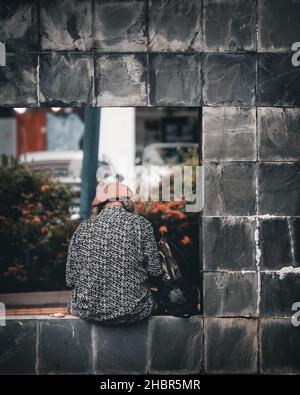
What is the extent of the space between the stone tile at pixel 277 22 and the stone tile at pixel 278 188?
39.6 inches

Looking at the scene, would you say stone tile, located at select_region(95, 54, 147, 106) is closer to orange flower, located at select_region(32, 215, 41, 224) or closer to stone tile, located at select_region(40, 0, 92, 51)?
stone tile, located at select_region(40, 0, 92, 51)

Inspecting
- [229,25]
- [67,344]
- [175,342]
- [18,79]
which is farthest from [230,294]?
[18,79]

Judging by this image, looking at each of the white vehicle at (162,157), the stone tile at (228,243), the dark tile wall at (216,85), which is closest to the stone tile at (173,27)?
the dark tile wall at (216,85)

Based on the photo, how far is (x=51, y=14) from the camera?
6.20 meters

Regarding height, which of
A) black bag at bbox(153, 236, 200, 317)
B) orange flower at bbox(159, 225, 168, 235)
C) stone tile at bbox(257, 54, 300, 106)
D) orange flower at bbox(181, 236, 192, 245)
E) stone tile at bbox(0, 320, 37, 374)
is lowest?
stone tile at bbox(0, 320, 37, 374)

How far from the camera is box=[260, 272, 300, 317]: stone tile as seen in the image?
625 centimetres

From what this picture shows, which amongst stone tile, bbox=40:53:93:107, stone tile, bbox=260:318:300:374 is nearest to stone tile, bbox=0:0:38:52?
stone tile, bbox=40:53:93:107

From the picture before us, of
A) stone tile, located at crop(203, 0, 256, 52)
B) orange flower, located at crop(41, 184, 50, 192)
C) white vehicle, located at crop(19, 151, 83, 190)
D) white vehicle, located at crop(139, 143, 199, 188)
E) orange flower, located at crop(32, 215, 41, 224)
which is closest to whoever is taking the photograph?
stone tile, located at crop(203, 0, 256, 52)

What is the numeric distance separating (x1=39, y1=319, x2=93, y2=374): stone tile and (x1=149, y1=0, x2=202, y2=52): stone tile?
245 cm

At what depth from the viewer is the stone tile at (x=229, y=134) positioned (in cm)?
620

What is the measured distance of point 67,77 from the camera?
6.20m

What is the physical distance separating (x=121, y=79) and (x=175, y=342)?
2.26m
